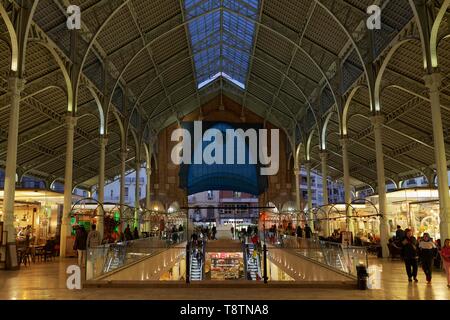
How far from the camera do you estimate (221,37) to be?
37.2 meters

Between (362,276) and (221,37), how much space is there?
29.4m

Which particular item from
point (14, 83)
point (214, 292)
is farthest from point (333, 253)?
point (14, 83)

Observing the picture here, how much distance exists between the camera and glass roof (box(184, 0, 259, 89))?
96.1 feet

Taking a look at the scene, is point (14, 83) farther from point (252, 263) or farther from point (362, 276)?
point (252, 263)

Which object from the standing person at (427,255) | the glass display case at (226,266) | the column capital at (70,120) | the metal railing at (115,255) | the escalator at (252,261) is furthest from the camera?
the glass display case at (226,266)

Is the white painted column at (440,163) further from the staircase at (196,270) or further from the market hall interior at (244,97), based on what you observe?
the staircase at (196,270)

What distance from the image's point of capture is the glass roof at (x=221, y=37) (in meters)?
29.3

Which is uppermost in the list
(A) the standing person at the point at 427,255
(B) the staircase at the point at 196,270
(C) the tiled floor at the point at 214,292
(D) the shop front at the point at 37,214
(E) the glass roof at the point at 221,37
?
(E) the glass roof at the point at 221,37

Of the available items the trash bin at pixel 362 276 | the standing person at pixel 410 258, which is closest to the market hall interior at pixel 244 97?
the trash bin at pixel 362 276

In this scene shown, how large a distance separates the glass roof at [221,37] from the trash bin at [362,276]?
20003mm

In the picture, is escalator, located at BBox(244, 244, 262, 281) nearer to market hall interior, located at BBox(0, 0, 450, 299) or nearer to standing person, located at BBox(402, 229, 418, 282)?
market hall interior, located at BBox(0, 0, 450, 299)

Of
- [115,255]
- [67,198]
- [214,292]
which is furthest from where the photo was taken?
[67,198]

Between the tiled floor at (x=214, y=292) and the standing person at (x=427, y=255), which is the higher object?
the standing person at (x=427, y=255)
